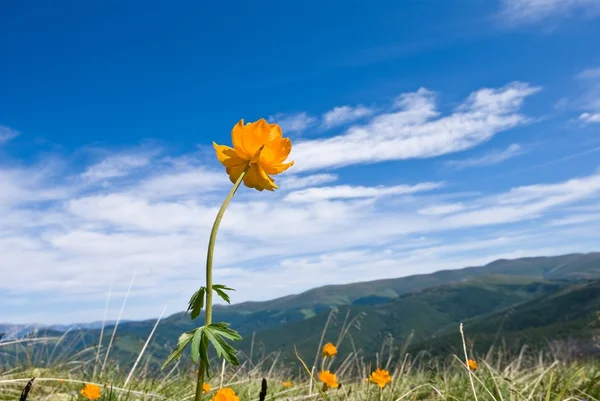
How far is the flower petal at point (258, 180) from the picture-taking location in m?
2.07

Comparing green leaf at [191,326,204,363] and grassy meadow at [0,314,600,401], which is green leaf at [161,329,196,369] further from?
grassy meadow at [0,314,600,401]

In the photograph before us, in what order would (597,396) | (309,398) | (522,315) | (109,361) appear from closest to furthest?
(309,398) < (597,396) < (109,361) < (522,315)

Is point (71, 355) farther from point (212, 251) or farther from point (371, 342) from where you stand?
point (371, 342)

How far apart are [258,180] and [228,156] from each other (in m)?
0.15

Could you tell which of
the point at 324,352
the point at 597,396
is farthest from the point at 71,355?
the point at 597,396

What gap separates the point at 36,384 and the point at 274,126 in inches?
152

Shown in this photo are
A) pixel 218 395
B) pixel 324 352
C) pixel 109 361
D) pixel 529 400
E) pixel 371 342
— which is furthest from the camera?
pixel 371 342

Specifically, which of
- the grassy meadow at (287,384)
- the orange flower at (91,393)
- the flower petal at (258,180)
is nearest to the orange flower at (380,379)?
the grassy meadow at (287,384)

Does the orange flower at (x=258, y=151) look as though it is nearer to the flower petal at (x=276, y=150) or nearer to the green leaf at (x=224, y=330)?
the flower petal at (x=276, y=150)

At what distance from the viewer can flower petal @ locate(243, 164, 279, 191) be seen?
207cm

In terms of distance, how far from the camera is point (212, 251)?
169 centimetres

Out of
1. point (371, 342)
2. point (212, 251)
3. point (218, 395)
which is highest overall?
point (212, 251)

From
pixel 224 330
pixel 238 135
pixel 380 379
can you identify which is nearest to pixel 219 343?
pixel 224 330

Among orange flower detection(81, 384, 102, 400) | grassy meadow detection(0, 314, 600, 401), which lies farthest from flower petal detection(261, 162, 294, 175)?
orange flower detection(81, 384, 102, 400)
